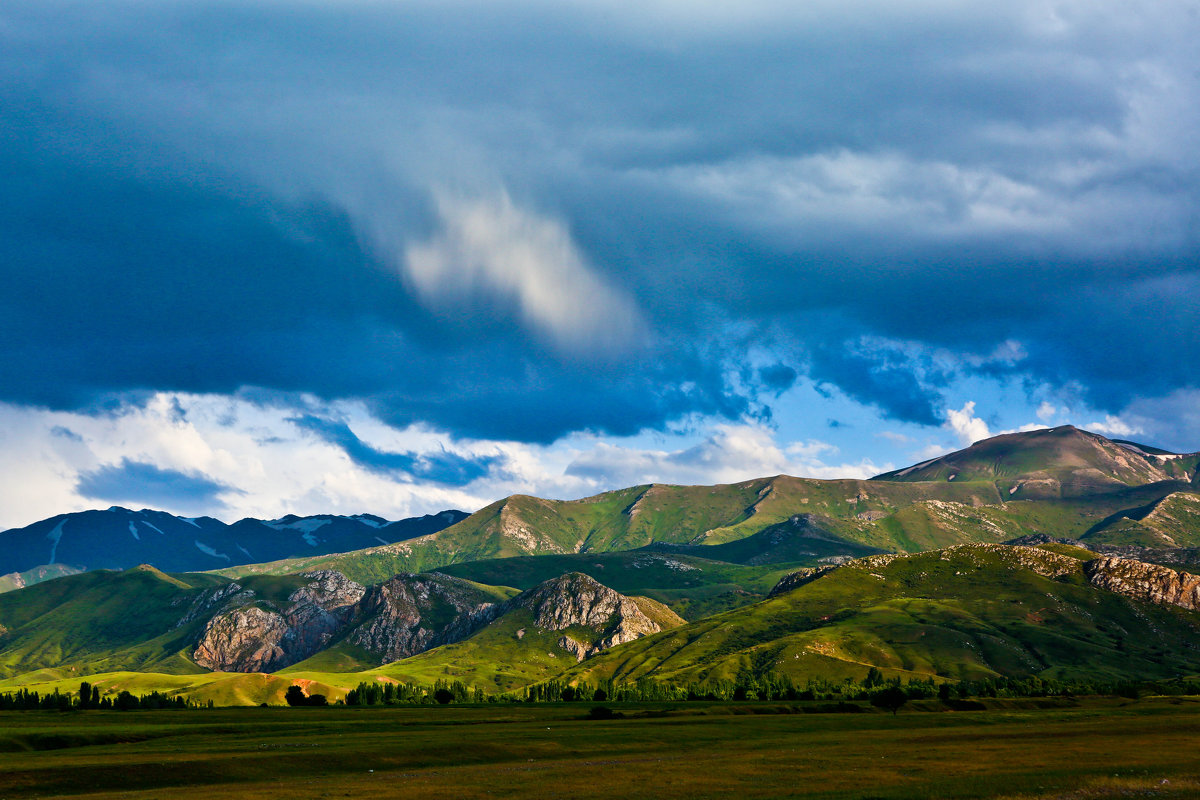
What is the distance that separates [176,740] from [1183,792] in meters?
140

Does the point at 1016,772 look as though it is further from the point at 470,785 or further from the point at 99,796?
the point at 99,796

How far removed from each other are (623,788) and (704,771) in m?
14.7

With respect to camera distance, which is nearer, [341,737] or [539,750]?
A: [539,750]

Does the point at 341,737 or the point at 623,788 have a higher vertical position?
the point at 623,788

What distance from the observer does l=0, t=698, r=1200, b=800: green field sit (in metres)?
69.6

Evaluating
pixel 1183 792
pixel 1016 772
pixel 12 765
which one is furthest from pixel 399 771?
pixel 1183 792

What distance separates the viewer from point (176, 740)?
137 metres

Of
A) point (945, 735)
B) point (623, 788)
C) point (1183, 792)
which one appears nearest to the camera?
point (1183, 792)

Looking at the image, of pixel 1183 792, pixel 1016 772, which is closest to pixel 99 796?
pixel 1016 772

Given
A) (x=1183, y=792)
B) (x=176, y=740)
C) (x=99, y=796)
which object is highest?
(x=1183, y=792)

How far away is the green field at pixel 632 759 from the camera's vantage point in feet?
228

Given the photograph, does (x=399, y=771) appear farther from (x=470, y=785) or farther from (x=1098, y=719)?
(x=1098, y=719)

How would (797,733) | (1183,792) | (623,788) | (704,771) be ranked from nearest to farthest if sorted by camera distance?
1. (1183,792)
2. (623,788)
3. (704,771)
4. (797,733)

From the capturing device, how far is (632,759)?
98.1 metres
